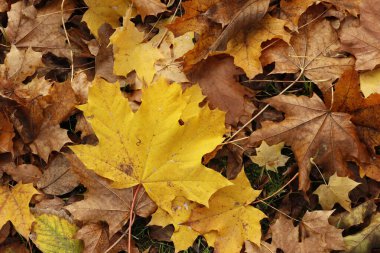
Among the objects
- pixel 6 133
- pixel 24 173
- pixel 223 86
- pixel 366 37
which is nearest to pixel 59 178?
pixel 24 173

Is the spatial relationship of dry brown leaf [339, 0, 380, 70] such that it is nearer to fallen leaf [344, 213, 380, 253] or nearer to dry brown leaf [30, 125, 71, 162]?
fallen leaf [344, 213, 380, 253]

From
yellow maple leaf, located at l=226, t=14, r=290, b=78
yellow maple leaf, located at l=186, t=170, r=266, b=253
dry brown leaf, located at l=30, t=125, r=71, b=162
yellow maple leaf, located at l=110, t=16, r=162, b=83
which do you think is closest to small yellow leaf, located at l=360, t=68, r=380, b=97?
yellow maple leaf, located at l=226, t=14, r=290, b=78

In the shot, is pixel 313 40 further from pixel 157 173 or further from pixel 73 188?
pixel 73 188

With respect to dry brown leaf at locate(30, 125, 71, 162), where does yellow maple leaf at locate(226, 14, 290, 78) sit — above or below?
above

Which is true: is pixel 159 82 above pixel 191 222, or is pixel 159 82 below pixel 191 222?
above

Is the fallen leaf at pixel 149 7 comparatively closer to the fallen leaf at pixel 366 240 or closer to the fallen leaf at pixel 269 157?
the fallen leaf at pixel 269 157

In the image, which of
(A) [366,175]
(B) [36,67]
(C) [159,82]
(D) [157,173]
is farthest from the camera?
(B) [36,67]

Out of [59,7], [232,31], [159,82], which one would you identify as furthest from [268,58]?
[59,7]
